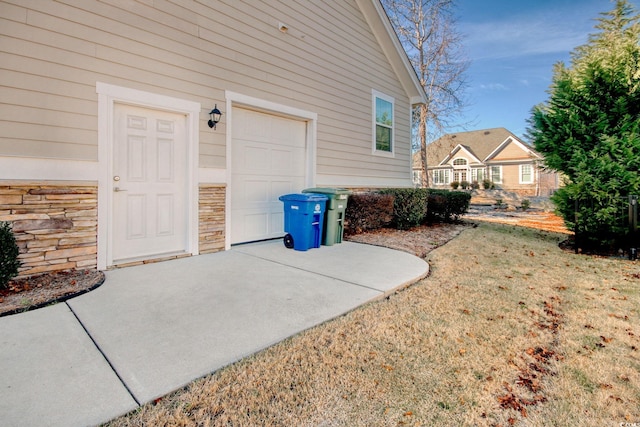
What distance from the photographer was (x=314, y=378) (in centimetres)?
208

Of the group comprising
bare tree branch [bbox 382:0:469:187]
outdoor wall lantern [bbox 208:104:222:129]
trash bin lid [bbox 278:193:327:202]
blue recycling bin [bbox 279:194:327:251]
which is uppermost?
bare tree branch [bbox 382:0:469:187]

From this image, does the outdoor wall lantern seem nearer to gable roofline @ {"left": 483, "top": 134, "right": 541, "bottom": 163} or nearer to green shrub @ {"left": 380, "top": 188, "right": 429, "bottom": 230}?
green shrub @ {"left": 380, "top": 188, "right": 429, "bottom": 230}

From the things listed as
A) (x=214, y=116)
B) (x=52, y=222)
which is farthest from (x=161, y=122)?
(x=52, y=222)

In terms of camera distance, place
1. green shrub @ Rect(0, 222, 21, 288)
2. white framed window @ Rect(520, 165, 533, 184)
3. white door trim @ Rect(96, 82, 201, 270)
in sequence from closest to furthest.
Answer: green shrub @ Rect(0, 222, 21, 288) → white door trim @ Rect(96, 82, 201, 270) → white framed window @ Rect(520, 165, 533, 184)

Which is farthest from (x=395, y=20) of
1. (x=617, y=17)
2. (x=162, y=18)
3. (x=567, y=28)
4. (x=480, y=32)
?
(x=162, y=18)

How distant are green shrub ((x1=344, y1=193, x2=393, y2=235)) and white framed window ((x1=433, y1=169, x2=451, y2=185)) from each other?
88.9 ft

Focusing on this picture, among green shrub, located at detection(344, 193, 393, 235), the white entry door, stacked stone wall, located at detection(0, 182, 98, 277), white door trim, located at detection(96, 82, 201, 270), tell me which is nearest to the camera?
stacked stone wall, located at detection(0, 182, 98, 277)

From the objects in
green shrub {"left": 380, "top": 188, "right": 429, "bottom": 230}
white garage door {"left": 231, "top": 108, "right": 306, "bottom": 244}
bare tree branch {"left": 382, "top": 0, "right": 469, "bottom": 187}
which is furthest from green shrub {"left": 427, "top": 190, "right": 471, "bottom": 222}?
bare tree branch {"left": 382, "top": 0, "right": 469, "bottom": 187}

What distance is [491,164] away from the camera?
1153 inches

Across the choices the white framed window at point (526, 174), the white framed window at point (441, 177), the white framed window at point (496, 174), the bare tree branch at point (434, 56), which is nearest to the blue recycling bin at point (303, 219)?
the bare tree branch at point (434, 56)

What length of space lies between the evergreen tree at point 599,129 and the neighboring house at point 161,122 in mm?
4467

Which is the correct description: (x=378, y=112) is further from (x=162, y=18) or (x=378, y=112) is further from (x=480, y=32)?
(x=480, y=32)

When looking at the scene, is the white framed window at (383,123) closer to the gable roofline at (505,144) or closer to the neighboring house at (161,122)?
the neighboring house at (161,122)

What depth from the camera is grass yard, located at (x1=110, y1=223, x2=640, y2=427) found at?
1795mm
